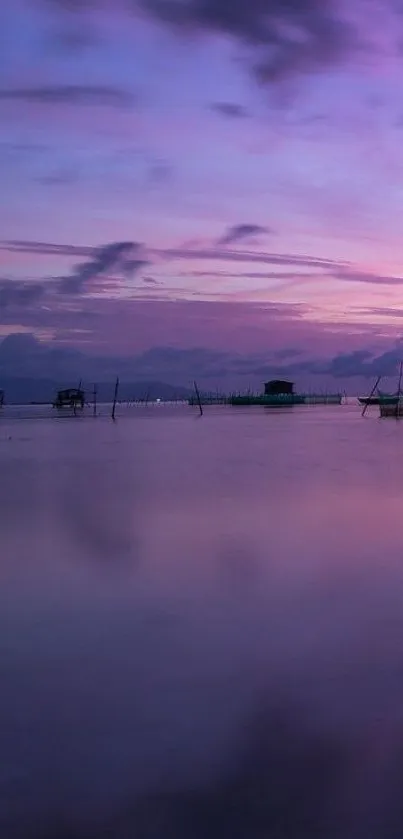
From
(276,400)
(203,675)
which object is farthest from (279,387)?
(203,675)

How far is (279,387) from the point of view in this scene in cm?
13475

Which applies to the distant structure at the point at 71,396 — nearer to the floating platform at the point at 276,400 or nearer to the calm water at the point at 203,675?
the floating platform at the point at 276,400

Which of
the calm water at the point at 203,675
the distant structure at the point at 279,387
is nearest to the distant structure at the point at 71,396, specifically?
the distant structure at the point at 279,387

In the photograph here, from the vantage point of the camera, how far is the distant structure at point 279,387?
441ft

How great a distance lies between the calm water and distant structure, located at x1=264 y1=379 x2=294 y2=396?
120675mm

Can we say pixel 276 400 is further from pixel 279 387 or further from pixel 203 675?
pixel 203 675

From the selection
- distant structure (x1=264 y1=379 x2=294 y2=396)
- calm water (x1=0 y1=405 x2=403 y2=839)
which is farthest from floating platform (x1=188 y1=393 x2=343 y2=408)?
calm water (x1=0 y1=405 x2=403 y2=839)

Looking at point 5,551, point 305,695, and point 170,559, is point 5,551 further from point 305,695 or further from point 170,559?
point 305,695

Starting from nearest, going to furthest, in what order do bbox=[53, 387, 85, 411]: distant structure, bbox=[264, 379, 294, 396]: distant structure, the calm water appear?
1. the calm water
2. bbox=[53, 387, 85, 411]: distant structure
3. bbox=[264, 379, 294, 396]: distant structure

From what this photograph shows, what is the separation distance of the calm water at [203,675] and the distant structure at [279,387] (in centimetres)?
12067

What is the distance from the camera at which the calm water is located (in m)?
4.14

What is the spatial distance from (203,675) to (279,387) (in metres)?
129

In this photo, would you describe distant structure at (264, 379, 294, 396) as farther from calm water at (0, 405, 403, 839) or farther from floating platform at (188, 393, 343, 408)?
calm water at (0, 405, 403, 839)

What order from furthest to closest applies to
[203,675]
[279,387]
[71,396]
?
[279,387], [71,396], [203,675]
